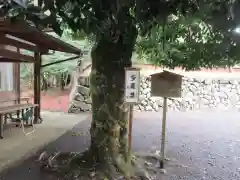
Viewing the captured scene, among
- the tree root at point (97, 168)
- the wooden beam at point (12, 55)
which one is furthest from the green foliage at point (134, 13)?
the wooden beam at point (12, 55)

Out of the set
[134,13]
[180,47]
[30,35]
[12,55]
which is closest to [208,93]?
[180,47]

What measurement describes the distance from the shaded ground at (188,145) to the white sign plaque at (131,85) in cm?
141

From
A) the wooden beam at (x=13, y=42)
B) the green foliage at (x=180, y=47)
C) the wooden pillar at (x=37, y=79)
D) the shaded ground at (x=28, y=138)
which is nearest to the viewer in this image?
the green foliage at (x=180, y=47)

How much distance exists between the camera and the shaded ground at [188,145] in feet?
15.1

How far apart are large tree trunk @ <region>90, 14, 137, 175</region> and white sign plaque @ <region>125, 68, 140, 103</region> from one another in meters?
0.43

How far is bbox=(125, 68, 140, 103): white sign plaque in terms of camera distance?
395 cm

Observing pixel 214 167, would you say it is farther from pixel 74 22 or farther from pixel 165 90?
pixel 74 22

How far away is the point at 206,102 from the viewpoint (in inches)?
519

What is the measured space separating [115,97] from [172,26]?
1.49m

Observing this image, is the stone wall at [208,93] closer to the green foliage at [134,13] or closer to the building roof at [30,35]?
the building roof at [30,35]

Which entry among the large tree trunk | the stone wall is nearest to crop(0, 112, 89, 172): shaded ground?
the large tree trunk

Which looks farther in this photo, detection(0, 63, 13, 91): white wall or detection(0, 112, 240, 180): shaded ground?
detection(0, 63, 13, 91): white wall

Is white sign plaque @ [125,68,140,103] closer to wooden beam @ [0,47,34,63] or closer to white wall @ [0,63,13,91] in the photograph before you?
wooden beam @ [0,47,34,63]

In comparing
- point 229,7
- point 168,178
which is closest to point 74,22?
point 229,7
